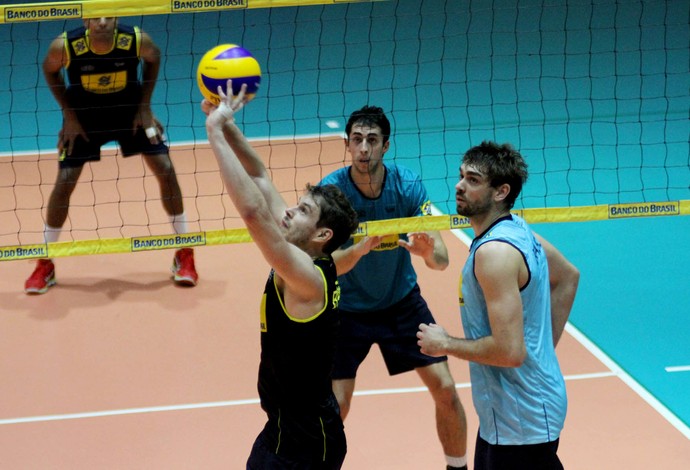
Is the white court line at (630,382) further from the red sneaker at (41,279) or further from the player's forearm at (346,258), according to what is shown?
the red sneaker at (41,279)

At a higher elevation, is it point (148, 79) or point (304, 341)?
point (148, 79)

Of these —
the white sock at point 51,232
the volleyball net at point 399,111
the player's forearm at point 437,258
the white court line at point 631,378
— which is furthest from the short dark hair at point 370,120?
the white sock at point 51,232

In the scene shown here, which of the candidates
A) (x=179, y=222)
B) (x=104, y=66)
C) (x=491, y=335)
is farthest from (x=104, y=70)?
(x=491, y=335)

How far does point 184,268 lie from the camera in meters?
7.93

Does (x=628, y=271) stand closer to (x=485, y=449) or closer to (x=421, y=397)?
(x=421, y=397)

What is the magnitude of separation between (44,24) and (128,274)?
31.4ft

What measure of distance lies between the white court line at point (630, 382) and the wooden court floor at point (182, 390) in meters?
0.05

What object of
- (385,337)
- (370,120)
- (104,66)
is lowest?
(385,337)

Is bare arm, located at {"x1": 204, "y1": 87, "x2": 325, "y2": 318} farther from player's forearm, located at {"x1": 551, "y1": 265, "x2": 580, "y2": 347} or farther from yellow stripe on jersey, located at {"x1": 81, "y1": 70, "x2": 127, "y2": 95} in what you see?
yellow stripe on jersey, located at {"x1": 81, "y1": 70, "x2": 127, "y2": 95}

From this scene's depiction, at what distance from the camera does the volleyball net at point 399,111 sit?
28.4 ft

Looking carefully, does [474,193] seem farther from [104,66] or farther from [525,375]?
[104,66]

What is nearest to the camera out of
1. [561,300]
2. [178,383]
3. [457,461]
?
[561,300]

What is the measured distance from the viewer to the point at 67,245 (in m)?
5.87

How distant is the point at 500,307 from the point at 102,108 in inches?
194
